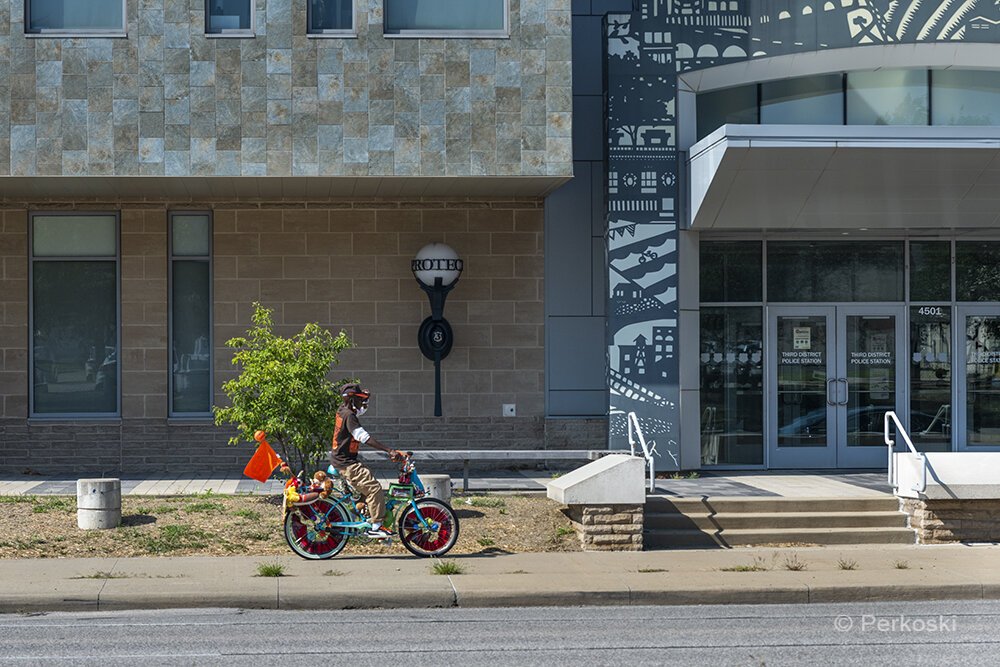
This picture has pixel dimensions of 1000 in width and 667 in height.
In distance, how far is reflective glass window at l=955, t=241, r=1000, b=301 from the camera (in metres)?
19.0

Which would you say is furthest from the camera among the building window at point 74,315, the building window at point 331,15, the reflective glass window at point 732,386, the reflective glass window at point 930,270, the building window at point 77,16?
the reflective glass window at point 930,270

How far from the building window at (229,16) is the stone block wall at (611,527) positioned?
785cm

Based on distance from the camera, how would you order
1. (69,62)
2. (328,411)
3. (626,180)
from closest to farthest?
1. (328,411)
2. (69,62)
3. (626,180)

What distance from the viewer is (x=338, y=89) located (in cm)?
1605

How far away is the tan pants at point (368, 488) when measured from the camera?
491 inches

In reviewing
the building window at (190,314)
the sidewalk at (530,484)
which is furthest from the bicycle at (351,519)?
the building window at (190,314)

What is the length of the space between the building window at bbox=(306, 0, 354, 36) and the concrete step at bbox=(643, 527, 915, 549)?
25.4 feet

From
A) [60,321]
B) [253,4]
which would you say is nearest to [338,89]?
[253,4]

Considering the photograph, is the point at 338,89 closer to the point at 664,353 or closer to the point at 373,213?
the point at 373,213

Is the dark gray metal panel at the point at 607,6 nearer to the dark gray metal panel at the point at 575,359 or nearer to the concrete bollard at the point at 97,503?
the dark gray metal panel at the point at 575,359

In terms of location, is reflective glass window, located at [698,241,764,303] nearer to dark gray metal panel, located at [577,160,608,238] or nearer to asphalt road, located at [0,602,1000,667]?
dark gray metal panel, located at [577,160,608,238]

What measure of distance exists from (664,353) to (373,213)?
15.5ft

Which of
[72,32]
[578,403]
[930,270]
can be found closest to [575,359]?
[578,403]

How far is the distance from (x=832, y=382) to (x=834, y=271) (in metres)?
1.69
